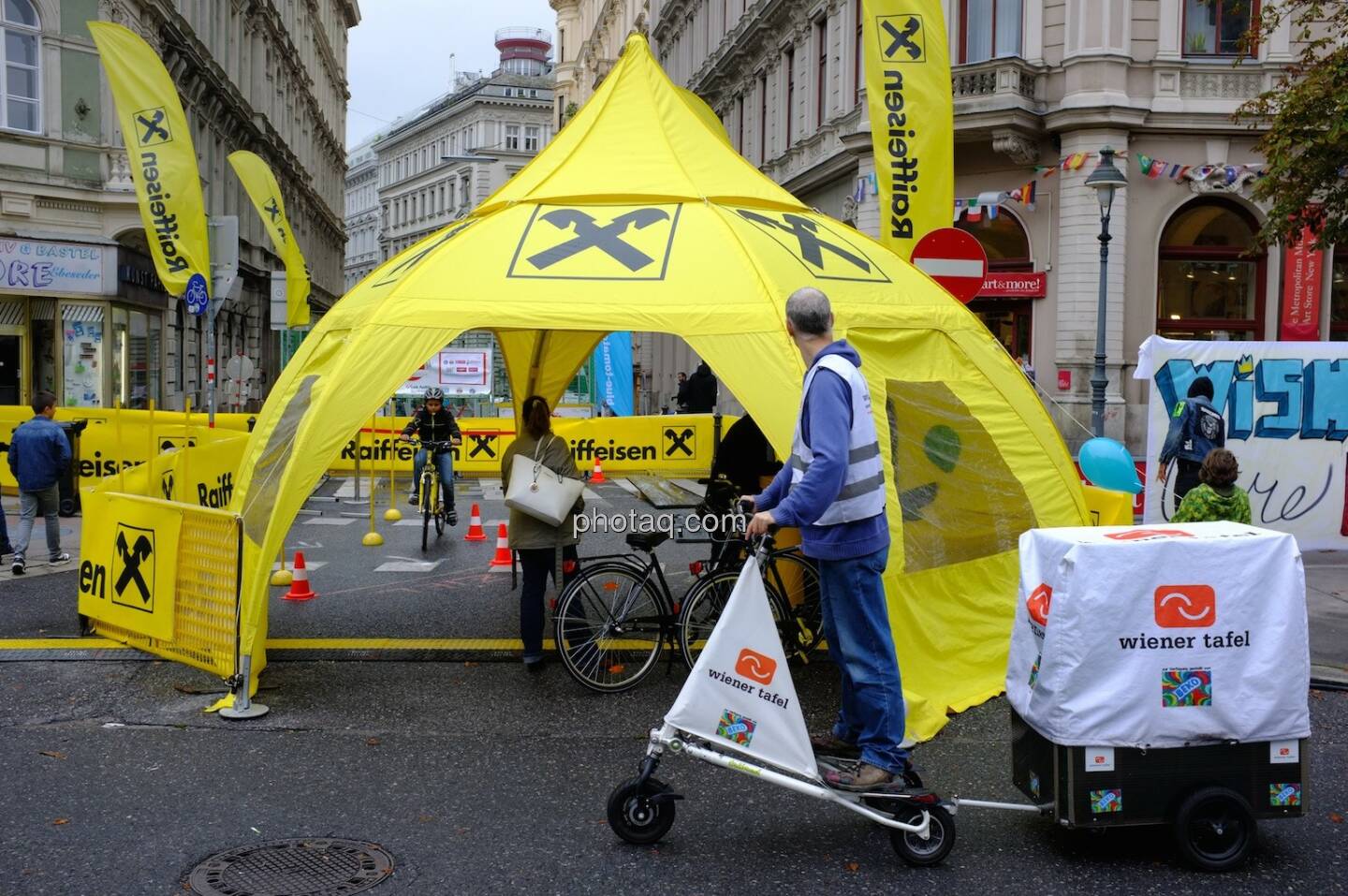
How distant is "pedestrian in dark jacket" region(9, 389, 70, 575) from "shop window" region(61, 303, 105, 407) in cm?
1487

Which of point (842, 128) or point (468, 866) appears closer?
point (468, 866)

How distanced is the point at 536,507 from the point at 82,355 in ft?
69.9

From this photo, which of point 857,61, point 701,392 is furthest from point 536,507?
point 857,61

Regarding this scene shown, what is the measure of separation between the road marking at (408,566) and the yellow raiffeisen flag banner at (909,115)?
546cm

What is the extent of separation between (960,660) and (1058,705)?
2.48 m

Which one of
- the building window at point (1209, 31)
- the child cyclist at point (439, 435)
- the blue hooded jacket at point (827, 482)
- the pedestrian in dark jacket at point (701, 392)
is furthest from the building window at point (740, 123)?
the blue hooded jacket at point (827, 482)

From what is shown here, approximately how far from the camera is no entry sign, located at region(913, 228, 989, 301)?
379 inches

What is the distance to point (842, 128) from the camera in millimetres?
28797

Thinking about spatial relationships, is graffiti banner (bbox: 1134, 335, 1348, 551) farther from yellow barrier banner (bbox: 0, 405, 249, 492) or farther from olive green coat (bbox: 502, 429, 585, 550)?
yellow barrier banner (bbox: 0, 405, 249, 492)

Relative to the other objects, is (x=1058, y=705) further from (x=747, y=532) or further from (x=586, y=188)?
(x=586, y=188)

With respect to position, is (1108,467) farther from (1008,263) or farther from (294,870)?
(1008,263)

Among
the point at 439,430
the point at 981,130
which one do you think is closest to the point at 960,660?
the point at 439,430

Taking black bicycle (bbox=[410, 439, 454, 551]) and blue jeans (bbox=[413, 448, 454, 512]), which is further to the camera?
blue jeans (bbox=[413, 448, 454, 512])

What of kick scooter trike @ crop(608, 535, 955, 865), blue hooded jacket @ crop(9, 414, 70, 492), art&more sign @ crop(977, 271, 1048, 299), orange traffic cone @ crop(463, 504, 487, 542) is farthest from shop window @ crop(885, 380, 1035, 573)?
art&more sign @ crop(977, 271, 1048, 299)
